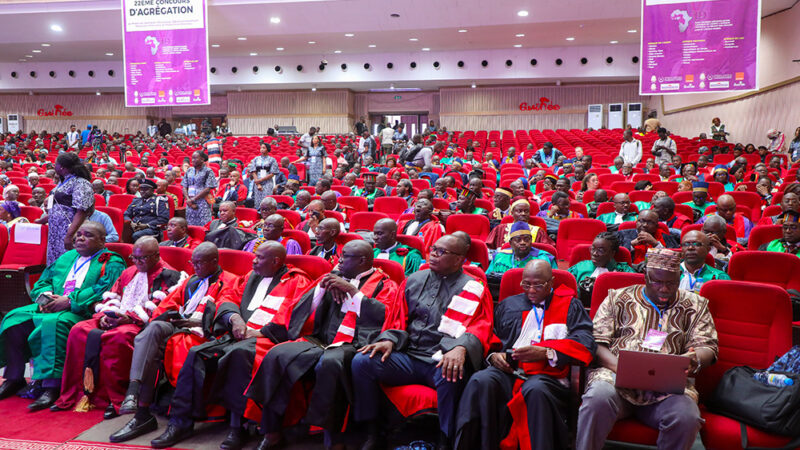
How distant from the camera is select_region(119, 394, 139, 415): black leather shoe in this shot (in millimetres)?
3420

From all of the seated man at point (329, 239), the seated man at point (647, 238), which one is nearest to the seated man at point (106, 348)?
the seated man at point (329, 239)

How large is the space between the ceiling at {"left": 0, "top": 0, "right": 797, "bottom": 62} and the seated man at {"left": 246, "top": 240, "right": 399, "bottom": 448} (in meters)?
12.1

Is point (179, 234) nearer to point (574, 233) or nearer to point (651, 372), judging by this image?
point (574, 233)

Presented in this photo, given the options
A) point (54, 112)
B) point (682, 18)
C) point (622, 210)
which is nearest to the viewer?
point (622, 210)

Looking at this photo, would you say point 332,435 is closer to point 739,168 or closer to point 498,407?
point 498,407

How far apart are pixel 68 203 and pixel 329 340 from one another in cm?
289

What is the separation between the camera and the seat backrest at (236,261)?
437 cm

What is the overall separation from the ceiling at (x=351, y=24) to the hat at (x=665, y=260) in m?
12.4

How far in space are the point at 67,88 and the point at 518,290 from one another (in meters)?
26.3

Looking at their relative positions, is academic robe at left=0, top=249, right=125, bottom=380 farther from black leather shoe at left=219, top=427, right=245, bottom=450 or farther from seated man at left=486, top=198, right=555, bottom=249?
seated man at left=486, top=198, right=555, bottom=249

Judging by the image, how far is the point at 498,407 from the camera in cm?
293

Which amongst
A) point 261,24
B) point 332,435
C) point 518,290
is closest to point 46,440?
point 332,435

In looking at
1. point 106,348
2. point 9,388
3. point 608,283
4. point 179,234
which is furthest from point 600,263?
point 9,388

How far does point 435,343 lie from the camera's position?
10.9ft
